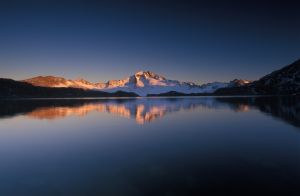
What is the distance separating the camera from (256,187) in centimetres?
1157

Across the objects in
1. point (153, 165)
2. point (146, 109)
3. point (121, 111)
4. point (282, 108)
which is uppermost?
point (282, 108)

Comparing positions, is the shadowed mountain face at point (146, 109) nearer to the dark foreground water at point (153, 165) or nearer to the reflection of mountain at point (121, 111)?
the reflection of mountain at point (121, 111)

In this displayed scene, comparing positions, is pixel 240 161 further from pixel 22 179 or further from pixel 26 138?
pixel 26 138

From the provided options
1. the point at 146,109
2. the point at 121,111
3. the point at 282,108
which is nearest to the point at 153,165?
the point at 121,111

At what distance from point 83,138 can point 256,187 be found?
18.6m

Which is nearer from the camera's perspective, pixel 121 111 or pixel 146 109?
pixel 121 111

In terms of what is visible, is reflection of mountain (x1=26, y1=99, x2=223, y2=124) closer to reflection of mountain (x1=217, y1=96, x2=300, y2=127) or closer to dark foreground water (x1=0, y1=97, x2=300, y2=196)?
reflection of mountain (x1=217, y1=96, x2=300, y2=127)

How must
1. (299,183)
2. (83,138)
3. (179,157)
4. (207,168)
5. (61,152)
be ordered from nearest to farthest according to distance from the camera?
(299,183) → (207,168) → (179,157) → (61,152) → (83,138)

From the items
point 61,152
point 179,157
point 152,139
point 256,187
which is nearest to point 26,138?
point 61,152

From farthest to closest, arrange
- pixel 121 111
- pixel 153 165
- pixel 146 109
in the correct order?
1. pixel 146 109
2. pixel 121 111
3. pixel 153 165

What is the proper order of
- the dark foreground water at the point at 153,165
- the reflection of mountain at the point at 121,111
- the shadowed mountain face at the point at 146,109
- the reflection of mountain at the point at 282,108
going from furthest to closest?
the reflection of mountain at the point at 121,111 → the shadowed mountain face at the point at 146,109 → the reflection of mountain at the point at 282,108 → the dark foreground water at the point at 153,165

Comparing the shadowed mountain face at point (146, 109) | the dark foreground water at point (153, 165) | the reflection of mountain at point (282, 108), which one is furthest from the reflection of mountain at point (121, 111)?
the dark foreground water at point (153, 165)

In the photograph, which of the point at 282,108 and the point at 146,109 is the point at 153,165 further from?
the point at 146,109

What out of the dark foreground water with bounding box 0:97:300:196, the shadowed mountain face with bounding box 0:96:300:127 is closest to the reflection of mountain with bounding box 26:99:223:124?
the shadowed mountain face with bounding box 0:96:300:127
